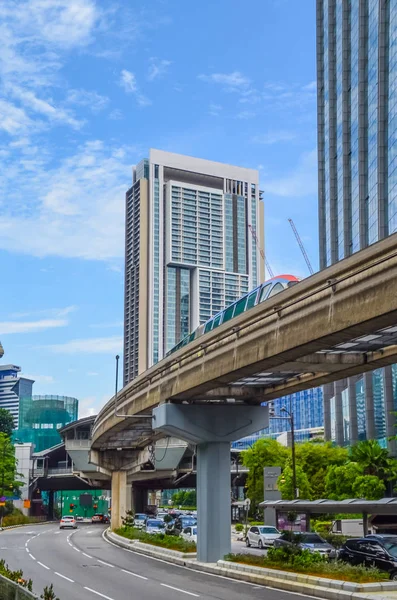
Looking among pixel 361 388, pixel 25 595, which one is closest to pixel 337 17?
pixel 361 388

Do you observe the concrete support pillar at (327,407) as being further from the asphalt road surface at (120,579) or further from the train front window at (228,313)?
the train front window at (228,313)

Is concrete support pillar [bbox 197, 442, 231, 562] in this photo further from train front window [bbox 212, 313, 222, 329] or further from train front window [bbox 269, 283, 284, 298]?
train front window [bbox 269, 283, 284, 298]

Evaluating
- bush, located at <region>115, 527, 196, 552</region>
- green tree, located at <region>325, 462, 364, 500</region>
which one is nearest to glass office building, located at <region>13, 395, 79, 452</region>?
green tree, located at <region>325, 462, 364, 500</region>

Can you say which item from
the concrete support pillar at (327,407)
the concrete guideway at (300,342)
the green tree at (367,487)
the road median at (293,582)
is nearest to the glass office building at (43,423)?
the concrete support pillar at (327,407)

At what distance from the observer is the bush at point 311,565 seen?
2644 cm

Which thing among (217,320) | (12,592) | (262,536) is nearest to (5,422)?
(262,536)

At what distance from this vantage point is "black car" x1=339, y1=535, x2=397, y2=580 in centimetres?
2852

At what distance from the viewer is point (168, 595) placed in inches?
1022

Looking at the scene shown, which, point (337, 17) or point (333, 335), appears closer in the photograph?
point (333, 335)

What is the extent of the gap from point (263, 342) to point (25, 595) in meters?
13.5

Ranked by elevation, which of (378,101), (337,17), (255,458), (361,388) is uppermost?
(337,17)

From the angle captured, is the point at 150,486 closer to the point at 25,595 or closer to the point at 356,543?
the point at 356,543

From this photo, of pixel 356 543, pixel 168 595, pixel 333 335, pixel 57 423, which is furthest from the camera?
pixel 57 423

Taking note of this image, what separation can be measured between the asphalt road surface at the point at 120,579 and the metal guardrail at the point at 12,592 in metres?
7.65
